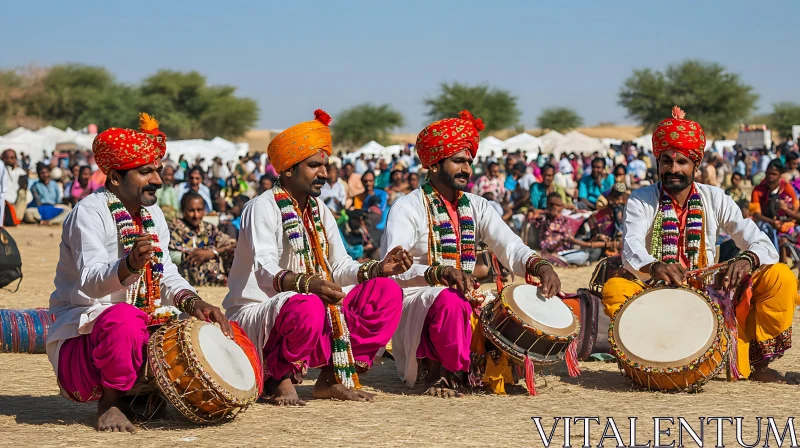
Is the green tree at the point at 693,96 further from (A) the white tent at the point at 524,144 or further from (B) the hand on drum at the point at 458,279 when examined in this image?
(B) the hand on drum at the point at 458,279

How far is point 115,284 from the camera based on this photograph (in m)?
5.28

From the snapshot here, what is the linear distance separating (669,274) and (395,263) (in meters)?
1.74

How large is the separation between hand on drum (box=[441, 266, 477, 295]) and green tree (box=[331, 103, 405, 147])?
68.5 metres

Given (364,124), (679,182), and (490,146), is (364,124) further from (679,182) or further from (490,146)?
(679,182)

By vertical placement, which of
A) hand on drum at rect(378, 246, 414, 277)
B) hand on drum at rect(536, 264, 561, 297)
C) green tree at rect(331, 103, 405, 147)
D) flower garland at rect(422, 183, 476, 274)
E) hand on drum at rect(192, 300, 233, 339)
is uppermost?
green tree at rect(331, 103, 405, 147)

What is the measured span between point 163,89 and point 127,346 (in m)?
76.8

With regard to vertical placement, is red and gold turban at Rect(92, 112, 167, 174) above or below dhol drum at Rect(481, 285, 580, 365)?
above

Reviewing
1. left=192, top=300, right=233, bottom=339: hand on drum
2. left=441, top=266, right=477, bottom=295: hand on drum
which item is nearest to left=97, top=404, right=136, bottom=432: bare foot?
left=192, top=300, right=233, bottom=339: hand on drum

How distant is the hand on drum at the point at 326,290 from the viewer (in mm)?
5980

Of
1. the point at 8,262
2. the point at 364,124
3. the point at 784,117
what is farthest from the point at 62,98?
the point at 8,262

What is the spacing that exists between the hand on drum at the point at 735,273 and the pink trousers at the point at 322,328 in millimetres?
2025

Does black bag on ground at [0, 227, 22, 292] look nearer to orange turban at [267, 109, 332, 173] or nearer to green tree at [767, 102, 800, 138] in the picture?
orange turban at [267, 109, 332, 173]

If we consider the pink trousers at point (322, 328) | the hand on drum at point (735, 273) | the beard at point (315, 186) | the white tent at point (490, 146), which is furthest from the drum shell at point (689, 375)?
the white tent at point (490, 146)

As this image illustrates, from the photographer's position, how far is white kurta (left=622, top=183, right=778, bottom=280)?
280 inches
